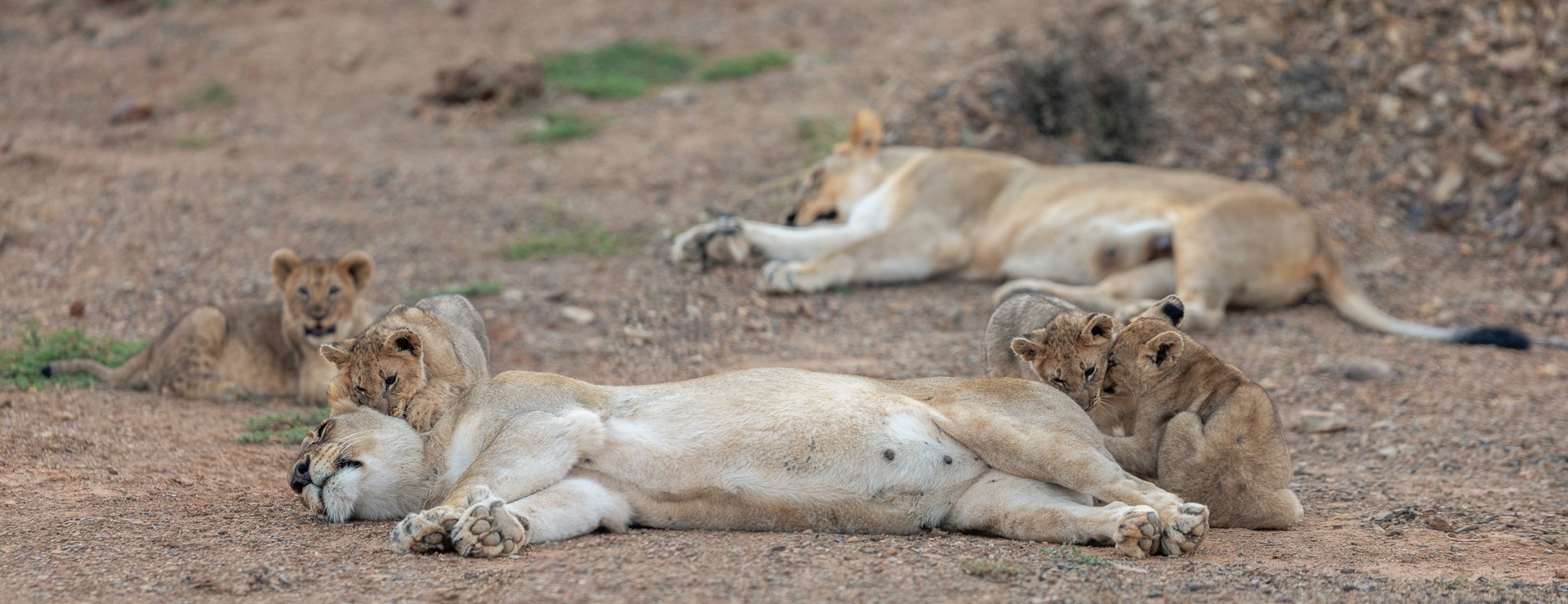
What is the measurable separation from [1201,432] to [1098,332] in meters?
0.53

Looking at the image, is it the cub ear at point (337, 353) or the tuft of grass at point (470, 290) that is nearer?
the cub ear at point (337, 353)

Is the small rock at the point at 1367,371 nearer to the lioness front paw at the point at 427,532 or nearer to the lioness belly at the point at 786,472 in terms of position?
the lioness belly at the point at 786,472

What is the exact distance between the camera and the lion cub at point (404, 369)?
5027 millimetres

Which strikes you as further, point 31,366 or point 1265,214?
point 1265,214

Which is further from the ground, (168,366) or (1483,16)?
(1483,16)

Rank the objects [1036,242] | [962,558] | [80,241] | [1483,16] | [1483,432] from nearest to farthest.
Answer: [962,558] → [1483,432] → [1036,242] → [80,241] → [1483,16]

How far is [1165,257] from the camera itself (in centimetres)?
912

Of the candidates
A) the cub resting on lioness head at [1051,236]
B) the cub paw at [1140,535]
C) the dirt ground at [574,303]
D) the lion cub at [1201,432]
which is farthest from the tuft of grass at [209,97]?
the cub paw at [1140,535]

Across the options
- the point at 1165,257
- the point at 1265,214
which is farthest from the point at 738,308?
the point at 1265,214

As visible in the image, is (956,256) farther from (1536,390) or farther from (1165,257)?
(1536,390)

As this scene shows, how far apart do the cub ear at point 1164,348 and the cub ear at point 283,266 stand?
15.0ft

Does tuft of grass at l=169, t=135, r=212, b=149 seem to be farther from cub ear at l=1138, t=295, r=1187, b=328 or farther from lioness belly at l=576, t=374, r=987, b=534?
cub ear at l=1138, t=295, r=1187, b=328

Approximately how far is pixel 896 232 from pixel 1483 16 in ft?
17.6

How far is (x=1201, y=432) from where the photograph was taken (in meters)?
5.07
